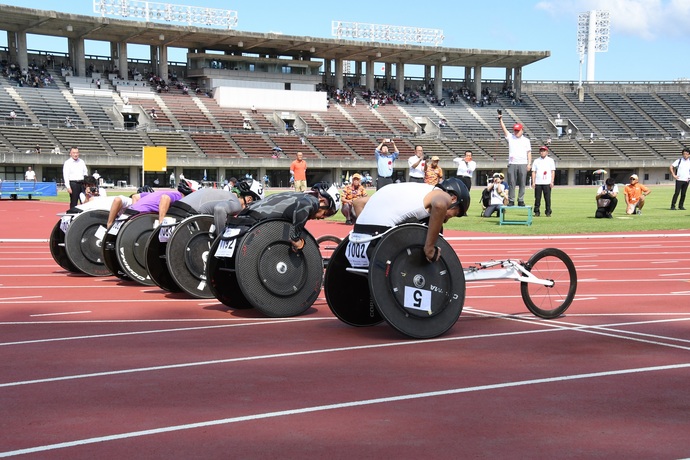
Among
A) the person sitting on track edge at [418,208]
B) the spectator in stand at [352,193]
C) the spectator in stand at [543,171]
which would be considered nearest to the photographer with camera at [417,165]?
the spectator in stand at [352,193]

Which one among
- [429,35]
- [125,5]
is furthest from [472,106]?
[125,5]

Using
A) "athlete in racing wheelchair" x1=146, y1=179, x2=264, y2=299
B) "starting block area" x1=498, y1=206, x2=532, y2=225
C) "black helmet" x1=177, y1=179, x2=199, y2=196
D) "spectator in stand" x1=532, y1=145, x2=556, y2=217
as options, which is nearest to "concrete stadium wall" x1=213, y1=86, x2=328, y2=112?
"starting block area" x1=498, y1=206, x2=532, y2=225

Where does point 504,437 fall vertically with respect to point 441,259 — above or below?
below

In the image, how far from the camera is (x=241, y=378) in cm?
596

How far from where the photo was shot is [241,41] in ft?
250

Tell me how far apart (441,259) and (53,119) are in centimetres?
6002

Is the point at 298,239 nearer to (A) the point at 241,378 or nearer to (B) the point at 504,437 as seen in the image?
(A) the point at 241,378

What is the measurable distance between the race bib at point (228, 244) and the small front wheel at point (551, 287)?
284 cm

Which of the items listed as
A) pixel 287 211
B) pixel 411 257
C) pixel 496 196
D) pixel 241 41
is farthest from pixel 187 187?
pixel 241 41

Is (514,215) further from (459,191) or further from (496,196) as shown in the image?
(459,191)

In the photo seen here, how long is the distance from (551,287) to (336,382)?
11.4ft

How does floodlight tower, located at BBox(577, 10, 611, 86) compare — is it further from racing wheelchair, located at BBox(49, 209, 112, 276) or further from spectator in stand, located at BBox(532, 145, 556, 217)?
racing wheelchair, located at BBox(49, 209, 112, 276)

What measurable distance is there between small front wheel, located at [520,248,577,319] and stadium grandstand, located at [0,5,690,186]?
53304 millimetres

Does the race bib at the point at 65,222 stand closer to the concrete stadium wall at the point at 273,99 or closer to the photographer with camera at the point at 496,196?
the photographer with camera at the point at 496,196
